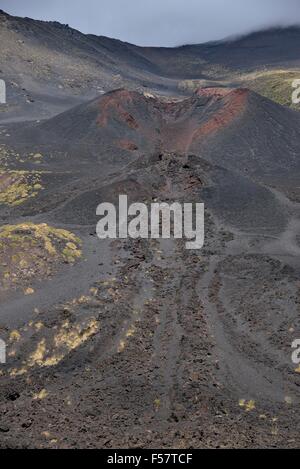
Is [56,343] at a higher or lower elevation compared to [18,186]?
lower

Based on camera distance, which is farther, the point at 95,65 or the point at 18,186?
the point at 95,65

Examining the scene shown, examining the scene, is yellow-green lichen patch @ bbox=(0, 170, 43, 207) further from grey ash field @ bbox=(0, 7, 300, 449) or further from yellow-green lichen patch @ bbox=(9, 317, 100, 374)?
yellow-green lichen patch @ bbox=(9, 317, 100, 374)

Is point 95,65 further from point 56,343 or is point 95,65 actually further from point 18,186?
point 56,343

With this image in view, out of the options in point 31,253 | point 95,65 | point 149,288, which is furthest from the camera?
point 95,65

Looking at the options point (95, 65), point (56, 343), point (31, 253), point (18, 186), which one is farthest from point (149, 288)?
point (95, 65)

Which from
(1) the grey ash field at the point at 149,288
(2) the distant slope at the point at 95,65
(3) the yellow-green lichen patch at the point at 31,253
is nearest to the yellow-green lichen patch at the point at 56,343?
(1) the grey ash field at the point at 149,288
